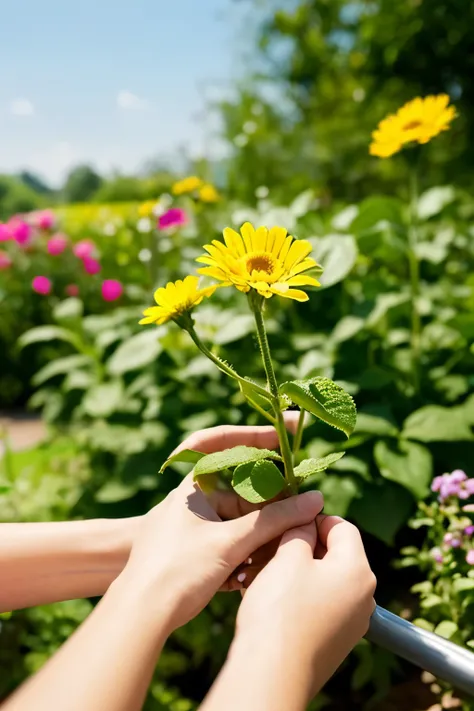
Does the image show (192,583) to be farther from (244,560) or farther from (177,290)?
(177,290)

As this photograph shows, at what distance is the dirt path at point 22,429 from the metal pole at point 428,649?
284 centimetres

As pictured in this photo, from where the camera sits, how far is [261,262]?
688 millimetres

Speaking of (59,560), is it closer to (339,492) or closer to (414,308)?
(339,492)

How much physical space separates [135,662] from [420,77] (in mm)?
5365

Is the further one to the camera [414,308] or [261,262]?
[414,308]

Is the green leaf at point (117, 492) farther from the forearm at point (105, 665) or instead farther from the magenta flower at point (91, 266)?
the magenta flower at point (91, 266)

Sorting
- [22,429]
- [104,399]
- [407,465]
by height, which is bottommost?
[22,429]

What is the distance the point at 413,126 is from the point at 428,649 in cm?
130

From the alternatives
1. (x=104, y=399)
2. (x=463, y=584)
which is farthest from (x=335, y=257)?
(x=463, y=584)

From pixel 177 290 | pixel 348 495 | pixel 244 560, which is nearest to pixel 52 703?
pixel 244 560

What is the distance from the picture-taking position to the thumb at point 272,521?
0.68m

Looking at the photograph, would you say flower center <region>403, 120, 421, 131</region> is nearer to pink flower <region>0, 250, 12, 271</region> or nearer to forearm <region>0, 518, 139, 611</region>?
forearm <region>0, 518, 139, 611</region>

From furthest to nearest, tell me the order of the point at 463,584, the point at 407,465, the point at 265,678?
the point at 407,465
the point at 463,584
the point at 265,678

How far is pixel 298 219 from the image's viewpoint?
2.05 m
